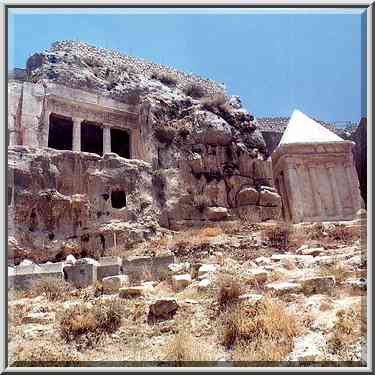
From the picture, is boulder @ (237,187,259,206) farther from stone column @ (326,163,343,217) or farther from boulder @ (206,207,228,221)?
stone column @ (326,163,343,217)

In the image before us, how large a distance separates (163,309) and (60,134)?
15785 mm

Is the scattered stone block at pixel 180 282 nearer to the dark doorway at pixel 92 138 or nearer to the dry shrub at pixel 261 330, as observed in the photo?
the dry shrub at pixel 261 330

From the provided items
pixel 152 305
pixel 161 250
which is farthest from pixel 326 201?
pixel 152 305

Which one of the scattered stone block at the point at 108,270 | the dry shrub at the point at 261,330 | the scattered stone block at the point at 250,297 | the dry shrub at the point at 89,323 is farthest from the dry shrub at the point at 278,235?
the dry shrub at the point at 89,323

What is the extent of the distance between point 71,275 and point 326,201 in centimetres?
730

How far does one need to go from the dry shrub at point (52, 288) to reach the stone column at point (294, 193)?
6.92 meters

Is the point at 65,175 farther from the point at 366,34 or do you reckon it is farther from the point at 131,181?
the point at 366,34

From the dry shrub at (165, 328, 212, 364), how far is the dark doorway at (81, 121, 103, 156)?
1618 cm

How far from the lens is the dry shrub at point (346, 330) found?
5578mm

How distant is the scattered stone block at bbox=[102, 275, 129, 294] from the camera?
8.66 meters

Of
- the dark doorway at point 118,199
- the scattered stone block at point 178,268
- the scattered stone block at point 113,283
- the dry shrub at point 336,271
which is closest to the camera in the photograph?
the dry shrub at point 336,271

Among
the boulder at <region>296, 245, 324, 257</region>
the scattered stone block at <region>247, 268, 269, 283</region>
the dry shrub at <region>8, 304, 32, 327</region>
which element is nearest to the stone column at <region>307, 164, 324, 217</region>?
the boulder at <region>296, 245, 324, 257</region>

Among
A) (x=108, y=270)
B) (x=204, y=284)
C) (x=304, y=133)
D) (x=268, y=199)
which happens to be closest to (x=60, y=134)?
(x=268, y=199)

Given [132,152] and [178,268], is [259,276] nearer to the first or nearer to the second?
[178,268]
